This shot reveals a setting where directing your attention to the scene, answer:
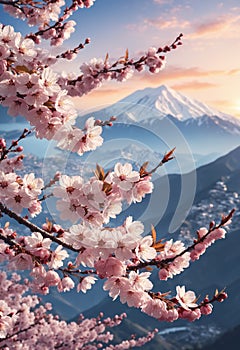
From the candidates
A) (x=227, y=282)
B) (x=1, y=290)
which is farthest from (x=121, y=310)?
(x=1, y=290)

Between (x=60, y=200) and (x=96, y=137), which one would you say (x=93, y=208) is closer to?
(x=60, y=200)

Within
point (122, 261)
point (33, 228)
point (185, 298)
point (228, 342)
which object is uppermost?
point (228, 342)

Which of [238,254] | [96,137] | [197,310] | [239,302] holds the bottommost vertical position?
[197,310]

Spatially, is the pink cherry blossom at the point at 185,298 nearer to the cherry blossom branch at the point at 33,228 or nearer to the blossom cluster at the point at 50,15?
the cherry blossom branch at the point at 33,228

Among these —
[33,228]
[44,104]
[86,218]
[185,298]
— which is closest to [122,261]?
[86,218]

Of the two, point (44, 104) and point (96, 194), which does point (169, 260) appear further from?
point (44, 104)

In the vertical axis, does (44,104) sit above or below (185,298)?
above

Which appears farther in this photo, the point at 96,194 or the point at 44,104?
the point at 44,104

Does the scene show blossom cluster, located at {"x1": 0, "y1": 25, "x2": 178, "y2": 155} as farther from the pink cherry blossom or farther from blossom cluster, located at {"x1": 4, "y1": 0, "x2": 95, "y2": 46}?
blossom cluster, located at {"x1": 4, "y1": 0, "x2": 95, "y2": 46}

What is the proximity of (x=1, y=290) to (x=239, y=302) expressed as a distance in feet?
439

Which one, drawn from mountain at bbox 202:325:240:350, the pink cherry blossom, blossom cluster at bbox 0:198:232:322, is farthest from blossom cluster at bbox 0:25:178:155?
mountain at bbox 202:325:240:350

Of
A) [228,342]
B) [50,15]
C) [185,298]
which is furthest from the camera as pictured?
[228,342]

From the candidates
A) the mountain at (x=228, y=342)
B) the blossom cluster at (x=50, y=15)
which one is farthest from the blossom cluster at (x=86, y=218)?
the mountain at (x=228, y=342)

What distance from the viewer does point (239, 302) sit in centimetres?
13525
